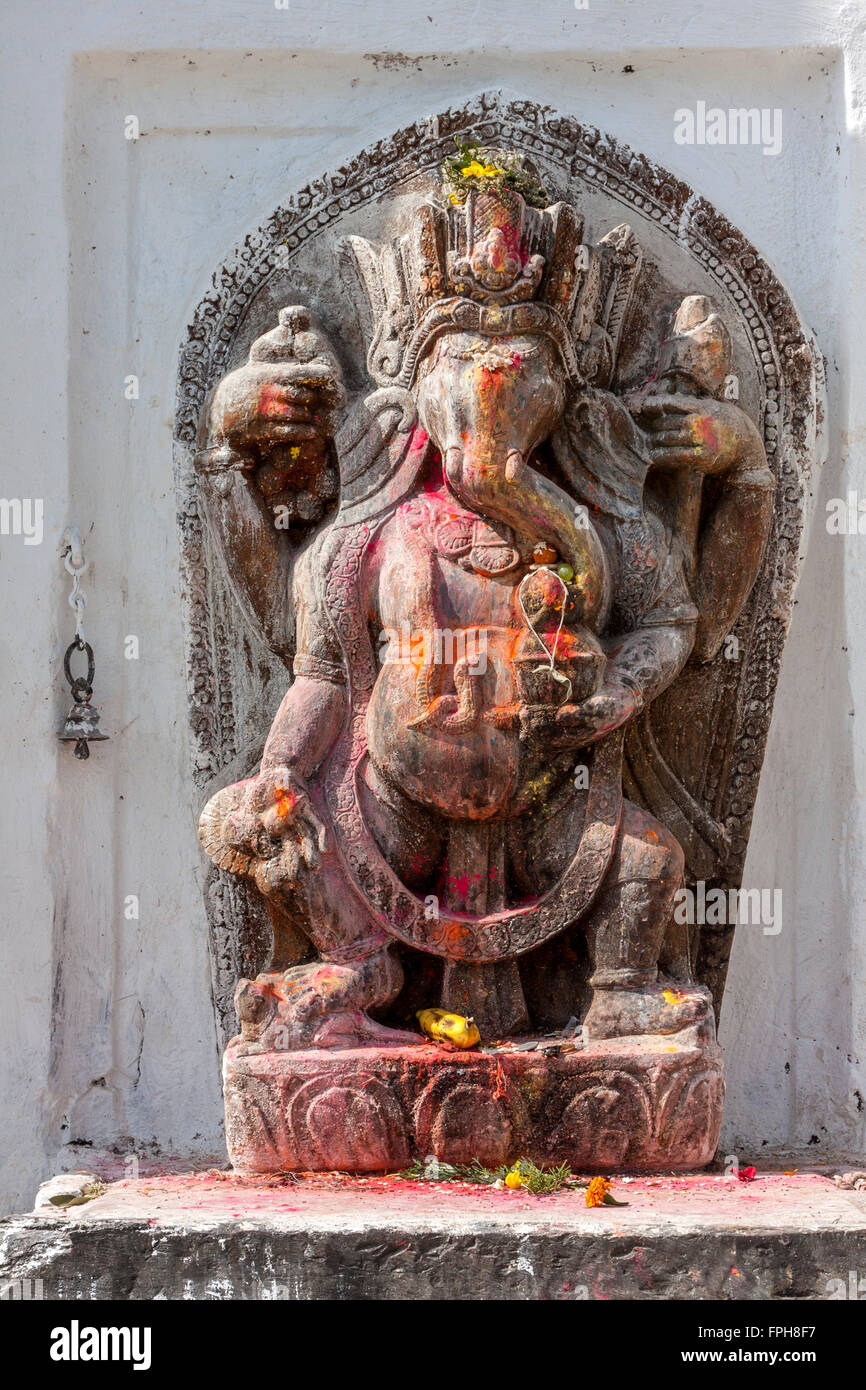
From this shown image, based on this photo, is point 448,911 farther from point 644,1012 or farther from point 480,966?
point 644,1012

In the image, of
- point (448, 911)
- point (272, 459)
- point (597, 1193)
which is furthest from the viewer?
point (272, 459)

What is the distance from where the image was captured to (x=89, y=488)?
5625 mm

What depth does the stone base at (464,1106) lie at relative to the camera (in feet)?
15.8

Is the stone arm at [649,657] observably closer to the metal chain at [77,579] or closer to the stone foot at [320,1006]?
the stone foot at [320,1006]

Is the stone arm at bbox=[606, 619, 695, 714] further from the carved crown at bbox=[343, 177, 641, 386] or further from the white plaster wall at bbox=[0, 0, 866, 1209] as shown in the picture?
the carved crown at bbox=[343, 177, 641, 386]

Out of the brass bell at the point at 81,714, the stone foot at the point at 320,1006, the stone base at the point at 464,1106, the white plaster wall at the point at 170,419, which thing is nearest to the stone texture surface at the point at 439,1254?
the stone base at the point at 464,1106

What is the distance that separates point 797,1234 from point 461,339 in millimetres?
2347

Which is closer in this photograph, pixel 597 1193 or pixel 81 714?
pixel 597 1193

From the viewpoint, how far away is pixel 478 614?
16.3 feet

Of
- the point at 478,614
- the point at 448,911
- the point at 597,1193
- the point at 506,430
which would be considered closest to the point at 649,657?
the point at 478,614

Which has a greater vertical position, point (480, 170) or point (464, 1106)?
point (480, 170)

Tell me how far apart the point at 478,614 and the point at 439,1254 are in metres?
1.61

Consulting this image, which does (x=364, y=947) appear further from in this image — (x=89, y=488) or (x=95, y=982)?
(x=89, y=488)

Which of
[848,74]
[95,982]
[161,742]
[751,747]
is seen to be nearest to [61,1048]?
[95,982]
